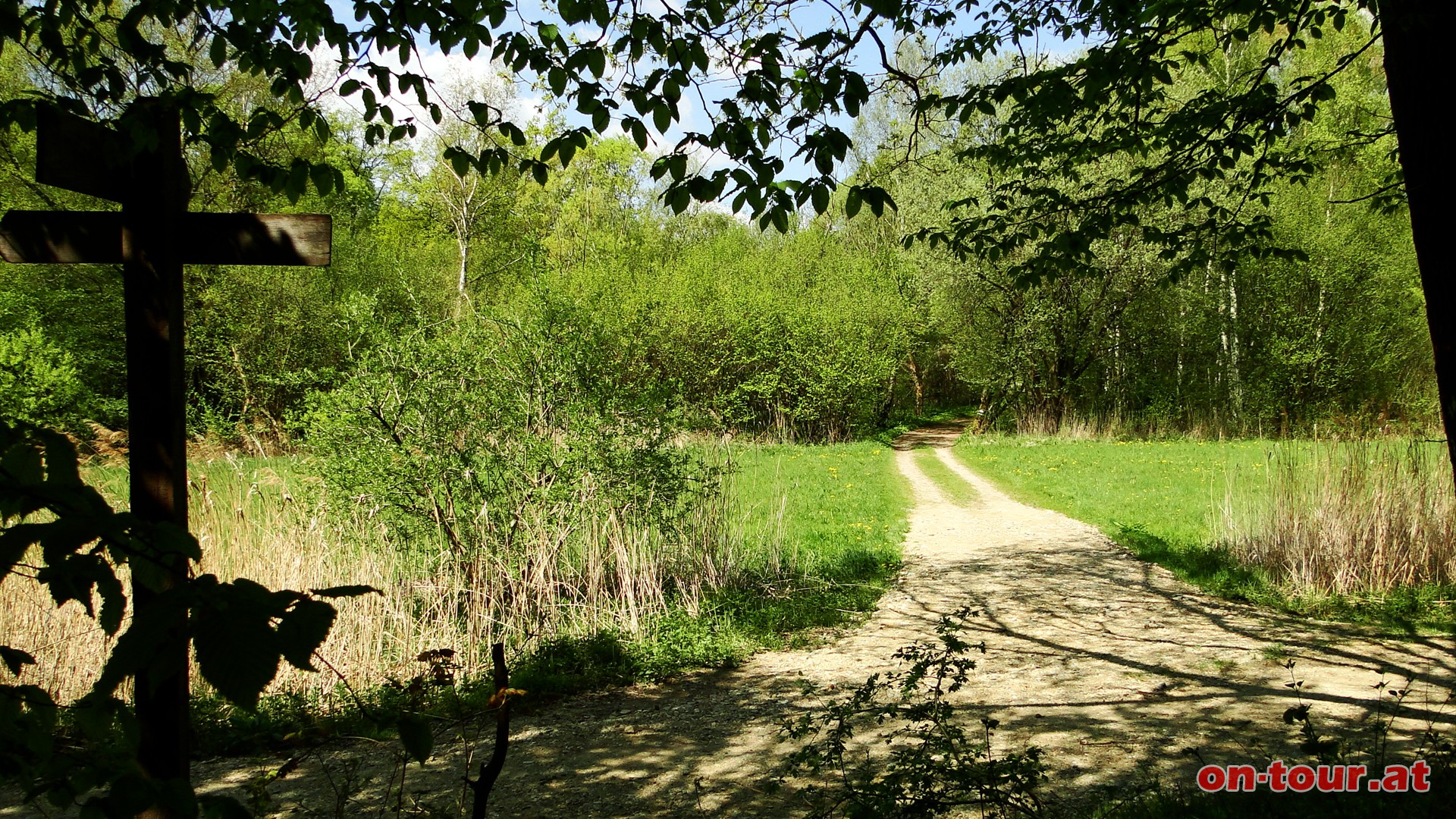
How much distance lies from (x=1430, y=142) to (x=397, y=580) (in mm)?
6071

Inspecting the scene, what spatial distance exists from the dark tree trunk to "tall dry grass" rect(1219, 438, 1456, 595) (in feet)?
14.0

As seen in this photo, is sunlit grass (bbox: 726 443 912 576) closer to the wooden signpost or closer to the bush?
the wooden signpost

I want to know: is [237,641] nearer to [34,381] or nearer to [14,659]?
[14,659]

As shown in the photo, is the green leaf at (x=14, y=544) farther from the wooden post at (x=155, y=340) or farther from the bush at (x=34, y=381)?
the bush at (x=34, y=381)

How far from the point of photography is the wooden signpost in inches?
87.6

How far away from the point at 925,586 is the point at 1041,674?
241cm

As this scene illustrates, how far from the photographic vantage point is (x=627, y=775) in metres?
3.90

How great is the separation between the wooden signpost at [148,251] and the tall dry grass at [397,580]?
3034mm

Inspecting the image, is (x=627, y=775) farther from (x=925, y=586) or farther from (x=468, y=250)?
(x=468, y=250)

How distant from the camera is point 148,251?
237 cm

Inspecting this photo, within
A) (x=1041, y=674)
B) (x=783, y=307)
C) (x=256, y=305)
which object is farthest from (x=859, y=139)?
(x=1041, y=674)

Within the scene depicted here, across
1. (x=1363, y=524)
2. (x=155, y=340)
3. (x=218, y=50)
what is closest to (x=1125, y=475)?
(x=1363, y=524)

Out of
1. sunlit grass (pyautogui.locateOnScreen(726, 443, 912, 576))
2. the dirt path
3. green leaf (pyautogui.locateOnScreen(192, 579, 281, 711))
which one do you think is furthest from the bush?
green leaf (pyautogui.locateOnScreen(192, 579, 281, 711))

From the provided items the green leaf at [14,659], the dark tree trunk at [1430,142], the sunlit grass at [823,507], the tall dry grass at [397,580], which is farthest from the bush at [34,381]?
the dark tree trunk at [1430,142]
